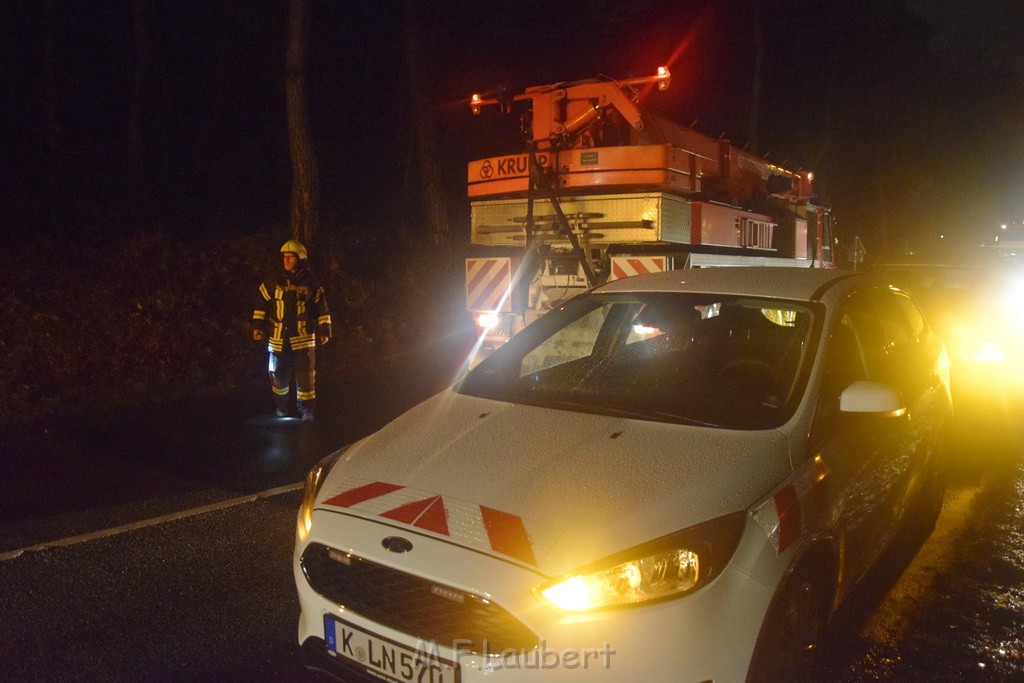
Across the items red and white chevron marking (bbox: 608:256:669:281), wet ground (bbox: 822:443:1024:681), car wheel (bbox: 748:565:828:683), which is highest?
red and white chevron marking (bbox: 608:256:669:281)

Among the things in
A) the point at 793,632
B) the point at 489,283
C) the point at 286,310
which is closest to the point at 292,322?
the point at 286,310

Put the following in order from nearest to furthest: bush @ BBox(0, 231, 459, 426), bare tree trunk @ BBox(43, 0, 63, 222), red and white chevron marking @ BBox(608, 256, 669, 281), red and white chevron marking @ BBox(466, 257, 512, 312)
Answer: red and white chevron marking @ BBox(608, 256, 669, 281)
bush @ BBox(0, 231, 459, 426)
red and white chevron marking @ BBox(466, 257, 512, 312)
bare tree trunk @ BBox(43, 0, 63, 222)

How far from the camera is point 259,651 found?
3484mm

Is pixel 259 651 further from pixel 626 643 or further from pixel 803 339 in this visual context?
pixel 803 339

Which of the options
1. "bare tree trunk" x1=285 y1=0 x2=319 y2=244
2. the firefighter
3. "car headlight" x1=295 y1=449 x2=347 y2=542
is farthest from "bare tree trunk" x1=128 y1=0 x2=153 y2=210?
"car headlight" x1=295 y1=449 x2=347 y2=542

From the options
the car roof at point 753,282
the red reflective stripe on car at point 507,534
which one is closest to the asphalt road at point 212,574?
the red reflective stripe on car at point 507,534

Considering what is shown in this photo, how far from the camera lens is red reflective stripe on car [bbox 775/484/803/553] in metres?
2.71

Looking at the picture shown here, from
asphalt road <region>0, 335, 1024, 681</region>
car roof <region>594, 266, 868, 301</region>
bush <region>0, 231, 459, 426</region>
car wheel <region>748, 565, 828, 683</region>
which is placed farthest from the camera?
bush <region>0, 231, 459, 426</region>

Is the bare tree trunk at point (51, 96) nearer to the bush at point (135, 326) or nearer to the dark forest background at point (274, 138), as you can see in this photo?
the dark forest background at point (274, 138)

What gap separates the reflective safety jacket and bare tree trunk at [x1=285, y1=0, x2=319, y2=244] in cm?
491

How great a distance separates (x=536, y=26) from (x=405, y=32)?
422 cm

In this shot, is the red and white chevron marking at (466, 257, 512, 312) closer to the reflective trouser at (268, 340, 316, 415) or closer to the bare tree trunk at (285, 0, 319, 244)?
the reflective trouser at (268, 340, 316, 415)

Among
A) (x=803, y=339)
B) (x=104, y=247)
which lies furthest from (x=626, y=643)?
(x=104, y=247)

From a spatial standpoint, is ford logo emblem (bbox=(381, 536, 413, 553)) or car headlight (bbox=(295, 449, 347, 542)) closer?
ford logo emblem (bbox=(381, 536, 413, 553))
